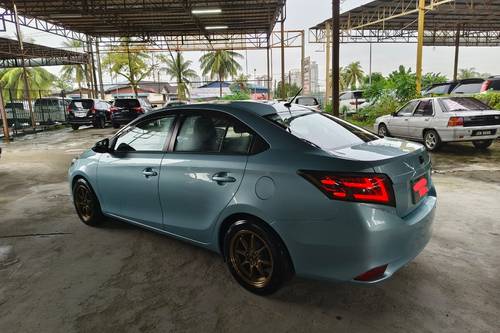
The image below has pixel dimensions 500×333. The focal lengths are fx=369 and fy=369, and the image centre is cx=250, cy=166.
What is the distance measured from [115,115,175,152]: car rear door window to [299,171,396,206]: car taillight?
1781 millimetres

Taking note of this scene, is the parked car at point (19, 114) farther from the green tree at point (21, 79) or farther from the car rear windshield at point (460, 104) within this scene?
the green tree at point (21, 79)

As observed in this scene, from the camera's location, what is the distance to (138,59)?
40312mm

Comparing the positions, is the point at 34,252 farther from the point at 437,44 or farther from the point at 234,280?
the point at 437,44

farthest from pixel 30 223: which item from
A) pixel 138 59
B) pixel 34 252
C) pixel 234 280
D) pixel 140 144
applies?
pixel 138 59

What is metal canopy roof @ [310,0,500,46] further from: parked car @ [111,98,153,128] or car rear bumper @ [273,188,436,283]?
car rear bumper @ [273,188,436,283]

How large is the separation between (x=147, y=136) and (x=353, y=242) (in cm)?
241

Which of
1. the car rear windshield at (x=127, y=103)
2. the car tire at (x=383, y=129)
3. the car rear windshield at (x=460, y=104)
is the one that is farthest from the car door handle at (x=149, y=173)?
the car rear windshield at (x=127, y=103)

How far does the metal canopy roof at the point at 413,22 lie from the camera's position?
899 inches

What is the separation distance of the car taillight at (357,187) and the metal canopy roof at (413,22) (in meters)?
22.7

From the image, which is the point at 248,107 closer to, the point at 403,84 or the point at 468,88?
the point at 468,88

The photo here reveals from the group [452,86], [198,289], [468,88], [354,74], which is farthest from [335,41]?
[354,74]

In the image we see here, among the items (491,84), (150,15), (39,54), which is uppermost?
(150,15)

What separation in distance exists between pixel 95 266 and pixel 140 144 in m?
1.27

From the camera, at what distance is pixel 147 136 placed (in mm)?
3844
